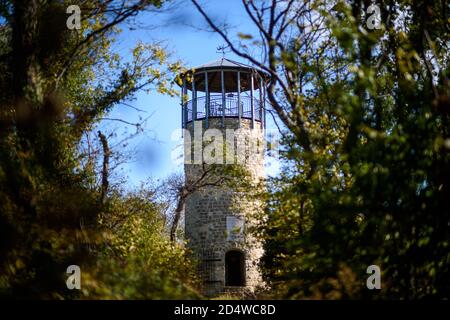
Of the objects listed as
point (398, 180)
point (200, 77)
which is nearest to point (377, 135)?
point (398, 180)

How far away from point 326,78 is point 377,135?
5.65 m

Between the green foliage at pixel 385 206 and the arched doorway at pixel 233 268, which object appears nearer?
the green foliage at pixel 385 206

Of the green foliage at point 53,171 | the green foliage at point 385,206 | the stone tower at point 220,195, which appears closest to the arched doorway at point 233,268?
the stone tower at point 220,195

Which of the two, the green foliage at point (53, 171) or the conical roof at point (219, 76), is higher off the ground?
the conical roof at point (219, 76)

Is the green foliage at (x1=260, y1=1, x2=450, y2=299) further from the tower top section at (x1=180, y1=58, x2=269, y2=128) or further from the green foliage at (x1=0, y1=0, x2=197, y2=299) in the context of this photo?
the tower top section at (x1=180, y1=58, x2=269, y2=128)

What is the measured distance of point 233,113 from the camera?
21.8m

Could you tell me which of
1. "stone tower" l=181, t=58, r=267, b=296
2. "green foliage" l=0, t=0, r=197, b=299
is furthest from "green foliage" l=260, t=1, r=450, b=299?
"stone tower" l=181, t=58, r=267, b=296

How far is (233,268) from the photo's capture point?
22.4m

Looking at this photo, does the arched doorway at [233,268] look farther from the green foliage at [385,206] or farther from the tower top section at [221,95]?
the green foliage at [385,206]

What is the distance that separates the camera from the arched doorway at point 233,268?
72.8 feet

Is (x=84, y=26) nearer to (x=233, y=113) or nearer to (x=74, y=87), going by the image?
(x=74, y=87)

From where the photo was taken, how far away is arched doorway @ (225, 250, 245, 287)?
72.8ft

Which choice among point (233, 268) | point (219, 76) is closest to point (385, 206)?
point (233, 268)

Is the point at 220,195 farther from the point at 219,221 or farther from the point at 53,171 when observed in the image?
the point at 53,171
